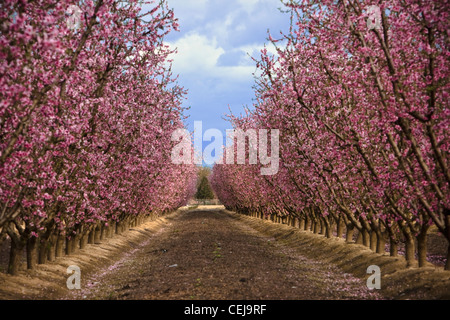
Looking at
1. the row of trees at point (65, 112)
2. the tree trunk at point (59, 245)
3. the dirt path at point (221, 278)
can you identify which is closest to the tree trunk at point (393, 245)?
the dirt path at point (221, 278)

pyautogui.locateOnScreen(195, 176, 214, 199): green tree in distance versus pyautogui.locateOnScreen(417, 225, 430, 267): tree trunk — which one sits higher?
pyautogui.locateOnScreen(195, 176, 214, 199): green tree in distance

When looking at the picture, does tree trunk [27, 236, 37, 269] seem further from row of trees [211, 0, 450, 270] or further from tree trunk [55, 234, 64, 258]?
row of trees [211, 0, 450, 270]

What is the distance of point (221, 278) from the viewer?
1673 centimetres

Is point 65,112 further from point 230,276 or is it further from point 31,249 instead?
point 230,276

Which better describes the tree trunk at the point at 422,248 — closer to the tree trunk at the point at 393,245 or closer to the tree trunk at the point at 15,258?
the tree trunk at the point at 393,245

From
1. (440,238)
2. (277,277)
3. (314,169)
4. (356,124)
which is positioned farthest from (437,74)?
(440,238)

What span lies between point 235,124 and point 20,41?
39.8 meters

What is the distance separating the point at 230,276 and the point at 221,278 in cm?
58

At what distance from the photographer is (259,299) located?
1302 cm

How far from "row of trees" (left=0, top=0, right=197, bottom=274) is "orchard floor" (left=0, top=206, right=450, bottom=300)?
1764 millimetres

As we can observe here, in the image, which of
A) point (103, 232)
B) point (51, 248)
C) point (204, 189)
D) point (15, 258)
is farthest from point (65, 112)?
point (204, 189)

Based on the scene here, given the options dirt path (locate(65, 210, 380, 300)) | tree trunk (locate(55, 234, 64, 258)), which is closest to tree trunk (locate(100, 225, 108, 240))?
dirt path (locate(65, 210, 380, 300))

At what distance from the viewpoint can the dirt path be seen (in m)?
14.3
